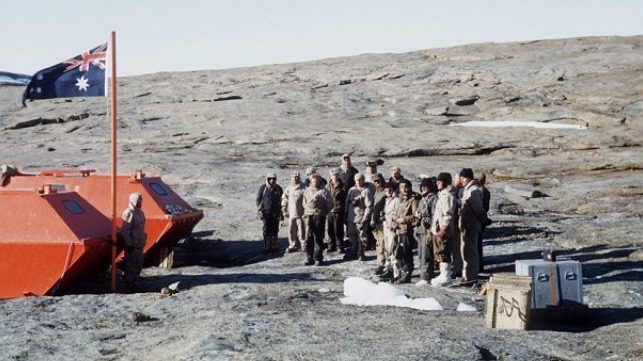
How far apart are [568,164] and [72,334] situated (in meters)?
19.4

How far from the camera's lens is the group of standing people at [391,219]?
1427 cm

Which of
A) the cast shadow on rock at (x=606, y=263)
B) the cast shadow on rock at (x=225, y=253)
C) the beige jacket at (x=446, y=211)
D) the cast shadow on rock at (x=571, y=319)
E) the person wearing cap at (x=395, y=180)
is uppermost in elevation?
the person wearing cap at (x=395, y=180)

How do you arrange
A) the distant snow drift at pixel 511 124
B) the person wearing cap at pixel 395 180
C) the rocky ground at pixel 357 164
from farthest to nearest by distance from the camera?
1. the distant snow drift at pixel 511 124
2. the person wearing cap at pixel 395 180
3. the rocky ground at pixel 357 164

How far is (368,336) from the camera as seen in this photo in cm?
1032

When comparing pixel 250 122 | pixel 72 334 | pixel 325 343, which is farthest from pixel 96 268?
pixel 250 122

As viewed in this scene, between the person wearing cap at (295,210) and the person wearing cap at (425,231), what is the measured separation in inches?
168

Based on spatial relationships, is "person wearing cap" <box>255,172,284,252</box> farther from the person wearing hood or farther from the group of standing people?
the person wearing hood

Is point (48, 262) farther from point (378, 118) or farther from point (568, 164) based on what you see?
point (378, 118)

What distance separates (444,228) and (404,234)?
86cm

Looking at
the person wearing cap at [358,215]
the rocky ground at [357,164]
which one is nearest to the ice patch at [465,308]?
the rocky ground at [357,164]

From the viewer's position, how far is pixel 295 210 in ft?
60.5

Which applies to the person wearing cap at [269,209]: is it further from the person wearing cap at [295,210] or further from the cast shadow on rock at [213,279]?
the cast shadow on rock at [213,279]

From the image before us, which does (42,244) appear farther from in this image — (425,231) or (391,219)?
(425,231)

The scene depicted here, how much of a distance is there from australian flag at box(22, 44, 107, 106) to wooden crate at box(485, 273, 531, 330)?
7.73 meters
